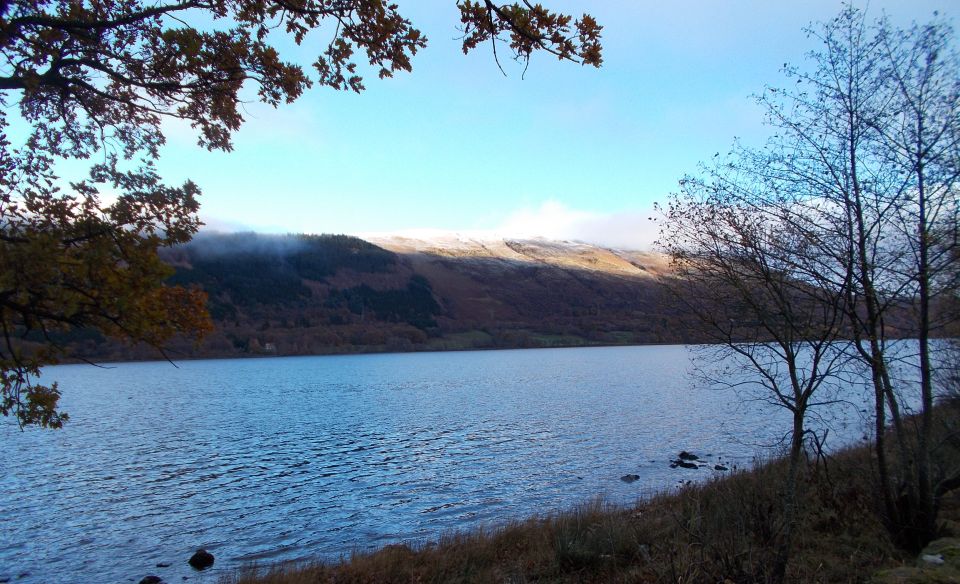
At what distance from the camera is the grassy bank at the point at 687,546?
828 centimetres

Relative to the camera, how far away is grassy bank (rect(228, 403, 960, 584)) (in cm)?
828

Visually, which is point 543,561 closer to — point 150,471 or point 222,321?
point 150,471

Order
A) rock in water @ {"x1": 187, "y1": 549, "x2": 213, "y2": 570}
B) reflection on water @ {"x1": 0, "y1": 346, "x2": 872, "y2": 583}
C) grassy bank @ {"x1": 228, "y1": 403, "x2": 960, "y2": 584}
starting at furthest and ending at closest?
reflection on water @ {"x1": 0, "y1": 346, "x2": 872, "y2": 583} < rock in water @ {"x1": 187, "y1": 549, "x2": 213, "y2": 570} < grassy bank @ {"x1": 228, "y1": 403, "x2": 960, "y2": 584}

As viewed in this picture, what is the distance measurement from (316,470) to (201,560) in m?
12.5

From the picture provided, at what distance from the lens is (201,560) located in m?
16.2

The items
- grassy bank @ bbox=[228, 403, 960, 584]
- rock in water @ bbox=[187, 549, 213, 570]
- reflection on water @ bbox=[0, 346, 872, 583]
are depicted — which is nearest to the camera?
grassy bank @ bbox=[228, 403, 960, 584]

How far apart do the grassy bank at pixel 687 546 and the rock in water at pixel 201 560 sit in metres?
4.05

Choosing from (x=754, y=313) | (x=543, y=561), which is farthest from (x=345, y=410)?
(x=754, y=313)

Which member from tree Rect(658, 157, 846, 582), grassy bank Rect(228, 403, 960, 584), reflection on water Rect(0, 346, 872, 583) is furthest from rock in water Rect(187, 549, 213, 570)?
tree Rect(658, 157, 846, 582)

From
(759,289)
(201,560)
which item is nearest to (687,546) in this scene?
(759,289)

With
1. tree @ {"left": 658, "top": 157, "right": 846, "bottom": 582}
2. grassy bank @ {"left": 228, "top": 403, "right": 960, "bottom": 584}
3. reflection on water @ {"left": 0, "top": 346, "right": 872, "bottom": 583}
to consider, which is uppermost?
tree @ {"left": 658, "top": 157, "right": 846, "bottom": 582}

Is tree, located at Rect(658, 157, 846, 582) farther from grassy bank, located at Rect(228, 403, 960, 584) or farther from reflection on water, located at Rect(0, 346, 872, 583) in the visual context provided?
reflection on water, located at Rect(0, 346, 872, 583)

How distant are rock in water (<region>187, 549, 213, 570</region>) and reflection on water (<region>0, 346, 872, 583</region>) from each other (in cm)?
35

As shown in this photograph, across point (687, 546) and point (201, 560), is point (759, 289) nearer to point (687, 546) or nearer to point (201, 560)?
point (687, 546)
